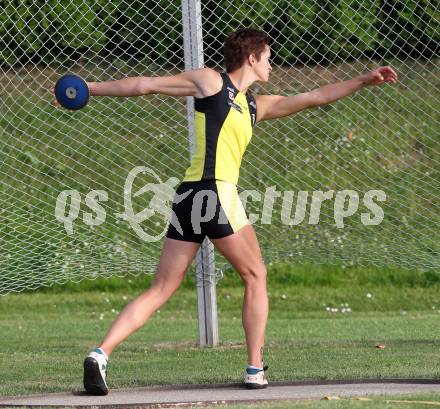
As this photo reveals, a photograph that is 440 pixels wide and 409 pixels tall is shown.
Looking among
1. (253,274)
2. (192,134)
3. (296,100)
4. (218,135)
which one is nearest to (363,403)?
(253,274)

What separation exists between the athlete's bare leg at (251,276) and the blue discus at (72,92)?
1.04 metres

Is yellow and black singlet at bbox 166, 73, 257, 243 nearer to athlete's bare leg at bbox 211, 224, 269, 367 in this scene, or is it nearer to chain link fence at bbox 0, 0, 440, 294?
athlete's bare leg at bbox 211, 224, 269, 367

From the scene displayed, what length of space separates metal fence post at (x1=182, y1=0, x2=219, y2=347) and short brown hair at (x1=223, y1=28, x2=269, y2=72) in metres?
2.55

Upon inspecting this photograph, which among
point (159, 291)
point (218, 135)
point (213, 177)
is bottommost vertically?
point (159, 291)

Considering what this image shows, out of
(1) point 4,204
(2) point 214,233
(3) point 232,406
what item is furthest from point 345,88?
(1) point 4,204

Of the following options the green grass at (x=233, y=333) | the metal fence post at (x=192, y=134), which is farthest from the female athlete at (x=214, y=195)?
the metal fence post at (x=192, y=134)

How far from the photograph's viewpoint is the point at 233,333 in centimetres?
974

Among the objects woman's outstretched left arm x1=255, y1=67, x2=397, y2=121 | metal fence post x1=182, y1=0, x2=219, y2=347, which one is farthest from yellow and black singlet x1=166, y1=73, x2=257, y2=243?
metal fence post x1=182, y1=0, x2=219, y2=347

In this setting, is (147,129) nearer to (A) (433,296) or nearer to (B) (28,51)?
(B) (28,51)

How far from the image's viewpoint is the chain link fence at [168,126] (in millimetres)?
9000

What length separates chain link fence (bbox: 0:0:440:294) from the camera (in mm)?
9000

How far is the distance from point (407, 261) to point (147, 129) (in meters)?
2.65

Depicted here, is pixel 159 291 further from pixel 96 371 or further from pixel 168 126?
pixel 168 126

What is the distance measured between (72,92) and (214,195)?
3.04ft
